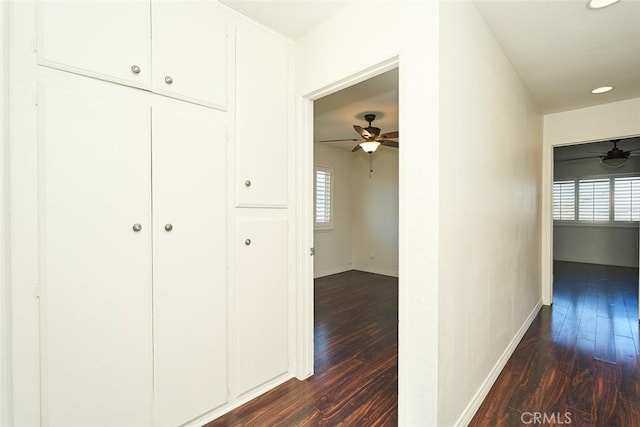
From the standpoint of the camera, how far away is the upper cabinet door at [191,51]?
154 centimetres

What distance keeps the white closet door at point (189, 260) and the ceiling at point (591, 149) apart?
6.51 m

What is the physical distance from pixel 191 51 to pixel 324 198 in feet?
13.9

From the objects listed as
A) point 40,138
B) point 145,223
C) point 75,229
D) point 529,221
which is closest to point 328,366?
point 145,223

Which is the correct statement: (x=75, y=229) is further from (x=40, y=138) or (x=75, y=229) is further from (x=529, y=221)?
(x=529, y=221)

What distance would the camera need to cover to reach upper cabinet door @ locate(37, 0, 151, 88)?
4.09 ft

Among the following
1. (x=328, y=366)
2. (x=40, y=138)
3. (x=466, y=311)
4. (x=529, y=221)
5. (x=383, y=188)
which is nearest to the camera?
(x=40, y=138)

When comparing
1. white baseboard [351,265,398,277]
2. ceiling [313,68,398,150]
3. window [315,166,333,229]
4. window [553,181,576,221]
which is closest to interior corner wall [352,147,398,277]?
white baseboard [351,265,398,277]

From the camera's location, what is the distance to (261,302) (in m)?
2.01

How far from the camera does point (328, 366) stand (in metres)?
2.38

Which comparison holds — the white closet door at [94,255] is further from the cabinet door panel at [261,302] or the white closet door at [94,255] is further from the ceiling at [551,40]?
the ceiling at [551,40]

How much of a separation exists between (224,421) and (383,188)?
189 inches

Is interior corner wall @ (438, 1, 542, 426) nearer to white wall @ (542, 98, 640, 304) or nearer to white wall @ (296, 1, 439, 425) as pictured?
white wall @ (296, 1, 439, 425)

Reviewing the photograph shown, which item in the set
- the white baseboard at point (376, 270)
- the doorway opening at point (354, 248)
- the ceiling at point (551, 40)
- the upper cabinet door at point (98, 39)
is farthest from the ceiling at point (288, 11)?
the white baseboard at point (376, 270)

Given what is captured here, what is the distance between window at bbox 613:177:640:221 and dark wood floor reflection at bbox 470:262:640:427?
353 centimetres
